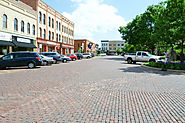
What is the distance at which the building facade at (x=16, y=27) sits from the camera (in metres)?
23.1

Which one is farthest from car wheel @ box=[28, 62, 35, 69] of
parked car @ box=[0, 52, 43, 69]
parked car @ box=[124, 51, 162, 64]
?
parked car @ box=[124, 51, 162, 64]

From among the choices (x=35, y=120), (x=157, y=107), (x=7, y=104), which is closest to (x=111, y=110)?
(x=157, y=107)

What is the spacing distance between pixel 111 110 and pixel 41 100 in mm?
2380

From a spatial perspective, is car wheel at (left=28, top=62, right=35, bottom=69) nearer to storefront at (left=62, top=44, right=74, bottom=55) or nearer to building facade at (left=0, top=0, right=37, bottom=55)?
building facade at (left=0, top=0, right=37, bottom=55)

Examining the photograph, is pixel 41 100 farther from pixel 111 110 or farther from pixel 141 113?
pixel 141 113

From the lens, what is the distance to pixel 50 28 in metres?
39.7

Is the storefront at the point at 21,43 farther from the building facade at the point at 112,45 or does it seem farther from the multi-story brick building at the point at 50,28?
the building facade at the point at 112,45

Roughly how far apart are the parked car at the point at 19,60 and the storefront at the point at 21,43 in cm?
1078

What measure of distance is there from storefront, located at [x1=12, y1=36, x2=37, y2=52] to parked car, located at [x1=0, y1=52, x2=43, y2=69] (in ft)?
35.4

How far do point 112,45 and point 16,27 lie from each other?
123910 millimetres

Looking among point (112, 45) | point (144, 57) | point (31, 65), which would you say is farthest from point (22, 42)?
point (112, 45)

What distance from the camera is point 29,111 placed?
13.4 ft

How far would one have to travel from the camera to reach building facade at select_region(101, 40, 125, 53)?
143000 mm

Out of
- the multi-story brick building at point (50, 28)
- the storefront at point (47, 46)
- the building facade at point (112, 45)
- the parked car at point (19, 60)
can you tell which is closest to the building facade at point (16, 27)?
the storefront at point (47, 46)
